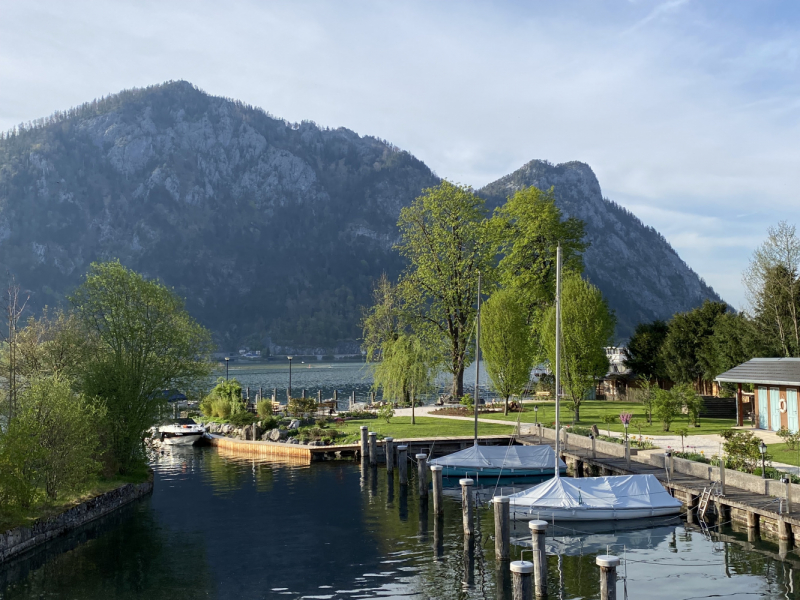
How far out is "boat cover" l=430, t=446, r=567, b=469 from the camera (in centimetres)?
3450

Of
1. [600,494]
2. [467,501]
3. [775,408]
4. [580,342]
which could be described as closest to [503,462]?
[600,494]

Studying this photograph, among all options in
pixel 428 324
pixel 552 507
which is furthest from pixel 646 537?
pixel 428 324

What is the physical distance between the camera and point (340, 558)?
76.8 feet

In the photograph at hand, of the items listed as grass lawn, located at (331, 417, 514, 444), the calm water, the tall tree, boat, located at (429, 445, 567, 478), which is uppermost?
the tall tree

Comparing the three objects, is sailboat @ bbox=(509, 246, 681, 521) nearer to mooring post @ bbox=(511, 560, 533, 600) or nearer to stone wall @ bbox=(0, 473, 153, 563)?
mooring post @ bbox=(511, 560, 533, 600)

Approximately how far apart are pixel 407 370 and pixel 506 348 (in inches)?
370

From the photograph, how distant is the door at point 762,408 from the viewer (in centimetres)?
4166

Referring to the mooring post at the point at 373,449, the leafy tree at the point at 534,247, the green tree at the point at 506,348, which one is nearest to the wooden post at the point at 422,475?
the mooring post at the point at 373,449

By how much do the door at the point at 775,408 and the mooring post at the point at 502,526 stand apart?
85.9ft

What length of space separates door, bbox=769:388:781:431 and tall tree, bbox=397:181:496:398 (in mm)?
25365

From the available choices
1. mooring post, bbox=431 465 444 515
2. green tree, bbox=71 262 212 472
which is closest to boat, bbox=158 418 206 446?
green tree, bbox=71 262 212 472

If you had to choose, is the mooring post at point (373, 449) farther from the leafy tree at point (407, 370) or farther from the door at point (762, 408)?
the door at point (762, 408)

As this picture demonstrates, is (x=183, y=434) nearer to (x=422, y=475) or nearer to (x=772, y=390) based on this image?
(x=422, y=475)

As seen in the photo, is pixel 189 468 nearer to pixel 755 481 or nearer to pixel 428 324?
pixel 428 324
